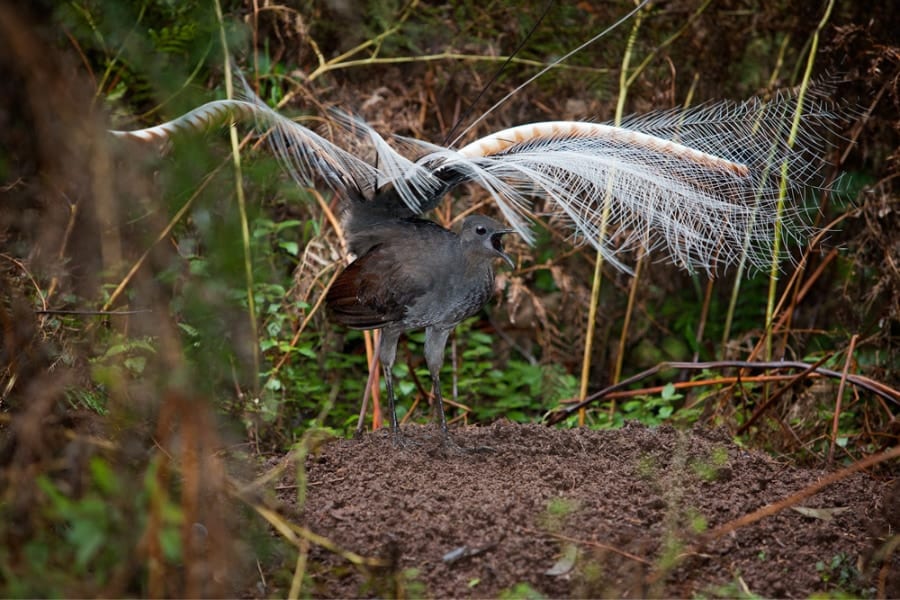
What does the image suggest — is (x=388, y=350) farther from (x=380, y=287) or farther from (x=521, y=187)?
(x=521, y=187)

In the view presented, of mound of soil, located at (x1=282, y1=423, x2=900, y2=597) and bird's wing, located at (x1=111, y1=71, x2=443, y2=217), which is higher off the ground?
bird's wing, located at (x1=111, y1=71, x2=443, y2=217)

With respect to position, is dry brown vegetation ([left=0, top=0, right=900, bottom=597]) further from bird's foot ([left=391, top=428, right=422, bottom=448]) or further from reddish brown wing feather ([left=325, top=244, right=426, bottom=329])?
reddish brown wing feather ([left=325, top=244, right=426, bottom=329])

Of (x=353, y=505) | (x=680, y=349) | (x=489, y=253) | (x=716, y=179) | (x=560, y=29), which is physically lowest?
(x=680, y=349)

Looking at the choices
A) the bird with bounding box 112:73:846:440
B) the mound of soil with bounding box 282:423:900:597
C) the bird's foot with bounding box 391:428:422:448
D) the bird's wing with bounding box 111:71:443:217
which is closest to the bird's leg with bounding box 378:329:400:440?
the bird with bounding box 112:73:846:440

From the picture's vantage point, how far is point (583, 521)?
111 inches

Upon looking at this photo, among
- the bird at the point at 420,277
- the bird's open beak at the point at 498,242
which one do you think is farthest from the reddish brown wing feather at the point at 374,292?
the bird's open beak at the point at 498,242

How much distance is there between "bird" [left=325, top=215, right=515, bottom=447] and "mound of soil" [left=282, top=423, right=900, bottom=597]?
470 mm

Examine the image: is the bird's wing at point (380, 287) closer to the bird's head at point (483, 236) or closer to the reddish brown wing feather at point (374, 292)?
the reddish brown wing feather at point (374, 292)

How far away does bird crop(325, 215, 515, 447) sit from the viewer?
12.0 feet

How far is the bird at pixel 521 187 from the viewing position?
3.37 metres

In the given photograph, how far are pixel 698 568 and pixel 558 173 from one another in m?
1.47

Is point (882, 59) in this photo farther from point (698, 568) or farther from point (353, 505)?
point (353, 505)

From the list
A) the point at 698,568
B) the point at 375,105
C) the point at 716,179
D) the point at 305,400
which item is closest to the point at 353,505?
the point at 698,568

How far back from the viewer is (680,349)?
6469mm
